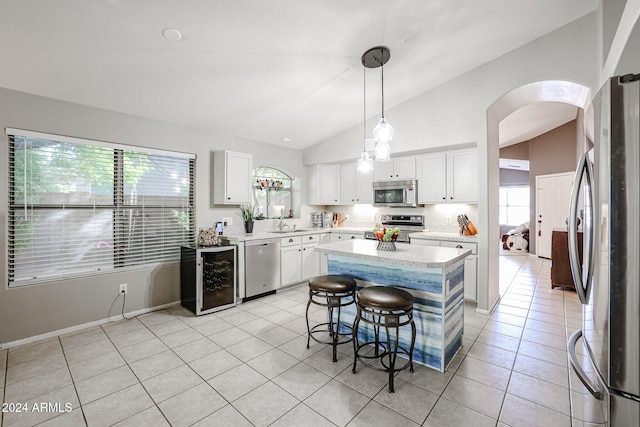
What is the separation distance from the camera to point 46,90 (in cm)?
279

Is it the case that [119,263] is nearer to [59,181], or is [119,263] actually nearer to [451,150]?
[59,181]

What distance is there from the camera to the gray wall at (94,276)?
2723 mm

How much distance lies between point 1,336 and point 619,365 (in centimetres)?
445

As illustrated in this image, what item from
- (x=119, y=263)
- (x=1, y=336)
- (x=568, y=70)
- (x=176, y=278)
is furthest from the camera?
(x=176, y=278)

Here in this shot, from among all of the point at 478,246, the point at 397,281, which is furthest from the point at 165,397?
the point at 478,246

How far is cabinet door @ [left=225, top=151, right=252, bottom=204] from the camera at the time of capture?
13.6 ft

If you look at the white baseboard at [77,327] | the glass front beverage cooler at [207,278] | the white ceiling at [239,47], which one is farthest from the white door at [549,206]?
the white baseboard at [77,327]

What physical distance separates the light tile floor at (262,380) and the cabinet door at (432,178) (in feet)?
6.01

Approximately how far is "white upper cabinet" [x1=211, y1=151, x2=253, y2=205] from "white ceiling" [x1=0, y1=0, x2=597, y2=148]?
560mm

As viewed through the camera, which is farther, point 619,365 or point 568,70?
point 568,70

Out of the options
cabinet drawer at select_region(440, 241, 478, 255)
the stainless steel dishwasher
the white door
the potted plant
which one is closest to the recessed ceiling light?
the stainless steel dishwasher

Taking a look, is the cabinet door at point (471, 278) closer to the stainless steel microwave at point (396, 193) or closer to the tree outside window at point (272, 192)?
the stainless steel microwave at point (396, 193)

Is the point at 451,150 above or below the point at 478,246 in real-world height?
above

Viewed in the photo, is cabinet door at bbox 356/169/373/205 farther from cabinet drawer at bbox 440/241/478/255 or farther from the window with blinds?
the window with blinds
